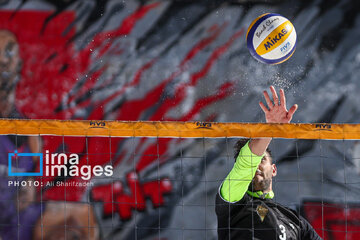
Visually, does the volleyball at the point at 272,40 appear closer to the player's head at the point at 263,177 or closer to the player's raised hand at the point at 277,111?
the player's raised hand at the point at 277,111

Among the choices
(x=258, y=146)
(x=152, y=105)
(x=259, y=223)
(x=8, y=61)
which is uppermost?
(x=8, y=61)

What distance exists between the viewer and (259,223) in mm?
4469

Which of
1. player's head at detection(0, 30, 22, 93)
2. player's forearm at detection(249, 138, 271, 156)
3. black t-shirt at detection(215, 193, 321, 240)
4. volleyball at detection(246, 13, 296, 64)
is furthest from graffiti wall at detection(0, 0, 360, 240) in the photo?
player's forearm at detection(249, 138, 271, 156)

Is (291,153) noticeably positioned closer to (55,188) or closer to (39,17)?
(55,188)

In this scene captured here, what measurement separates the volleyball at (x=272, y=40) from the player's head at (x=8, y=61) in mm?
2552

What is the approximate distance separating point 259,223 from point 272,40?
1.69 metres

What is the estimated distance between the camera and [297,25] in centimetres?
574

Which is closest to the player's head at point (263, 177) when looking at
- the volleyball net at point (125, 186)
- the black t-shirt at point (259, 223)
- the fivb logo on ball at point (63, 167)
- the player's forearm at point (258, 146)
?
the black t-shirt at point (259, 223)

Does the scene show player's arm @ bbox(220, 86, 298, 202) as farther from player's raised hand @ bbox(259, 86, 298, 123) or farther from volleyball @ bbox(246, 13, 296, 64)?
volleyball @ bbox(246, 13, 296, 64)

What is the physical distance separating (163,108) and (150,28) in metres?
0.91

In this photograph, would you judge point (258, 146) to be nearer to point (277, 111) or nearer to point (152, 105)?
point (277, 111)

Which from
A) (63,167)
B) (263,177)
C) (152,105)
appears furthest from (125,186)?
(263,177)

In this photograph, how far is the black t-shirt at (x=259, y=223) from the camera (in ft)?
14.4

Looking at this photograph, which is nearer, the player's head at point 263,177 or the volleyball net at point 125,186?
the player's head at point 263,177
